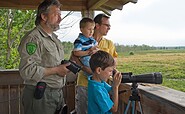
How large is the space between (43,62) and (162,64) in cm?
125

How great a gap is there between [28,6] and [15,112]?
53.8 inches

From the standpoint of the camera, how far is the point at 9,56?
917cm

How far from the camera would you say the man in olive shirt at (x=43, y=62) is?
1.68 m

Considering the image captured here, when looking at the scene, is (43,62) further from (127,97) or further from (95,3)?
(95,3)

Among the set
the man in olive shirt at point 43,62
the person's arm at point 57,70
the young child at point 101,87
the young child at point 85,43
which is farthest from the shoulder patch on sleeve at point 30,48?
the young child at point 85,43

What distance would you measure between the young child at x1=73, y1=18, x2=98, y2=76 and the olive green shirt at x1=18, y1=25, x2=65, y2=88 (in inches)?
17.1

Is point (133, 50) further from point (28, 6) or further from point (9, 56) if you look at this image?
point (9, 56)

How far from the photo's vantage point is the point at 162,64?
8.32ft

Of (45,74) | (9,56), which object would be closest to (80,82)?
(45,74)

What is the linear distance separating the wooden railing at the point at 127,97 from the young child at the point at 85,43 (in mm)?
422

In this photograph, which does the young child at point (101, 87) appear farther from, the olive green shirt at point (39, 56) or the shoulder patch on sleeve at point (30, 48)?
the shoulder patch on sleeve at point (30, 48)

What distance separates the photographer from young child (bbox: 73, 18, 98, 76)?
7.57 feet

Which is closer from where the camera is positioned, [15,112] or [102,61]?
[102,61]

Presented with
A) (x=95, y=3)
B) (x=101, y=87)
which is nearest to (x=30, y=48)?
(x=101, y=87)
